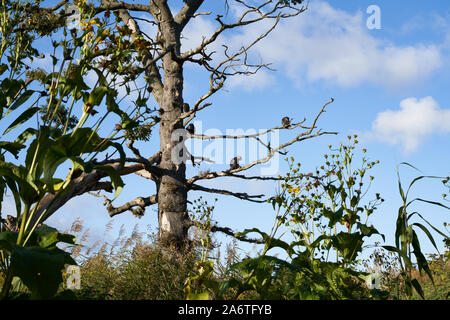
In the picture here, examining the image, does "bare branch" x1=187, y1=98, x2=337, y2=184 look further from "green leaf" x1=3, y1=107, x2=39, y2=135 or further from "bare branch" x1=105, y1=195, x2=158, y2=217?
"green leaf" x1=3, y1=107, x2=39, y2=135

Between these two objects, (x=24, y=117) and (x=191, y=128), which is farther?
(x=191, y=128)

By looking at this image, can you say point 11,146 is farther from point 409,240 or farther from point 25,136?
point 409,240

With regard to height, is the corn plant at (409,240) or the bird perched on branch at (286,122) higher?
the bird perched on branch at (286,122)

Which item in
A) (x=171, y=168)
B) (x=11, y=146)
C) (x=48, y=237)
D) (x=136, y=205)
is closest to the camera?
(x=48, y=237)

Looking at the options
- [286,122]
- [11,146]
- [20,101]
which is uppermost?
[286,122]

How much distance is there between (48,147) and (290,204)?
2.36 metres

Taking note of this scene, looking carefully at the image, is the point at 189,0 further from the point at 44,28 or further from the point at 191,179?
the point at 191,179

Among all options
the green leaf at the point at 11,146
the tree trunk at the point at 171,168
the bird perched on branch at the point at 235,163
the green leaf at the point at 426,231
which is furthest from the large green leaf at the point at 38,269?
the bird perched on branch at the point at 235,163

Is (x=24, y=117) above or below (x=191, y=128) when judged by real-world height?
below

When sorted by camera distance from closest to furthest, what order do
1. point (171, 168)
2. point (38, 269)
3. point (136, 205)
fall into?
point (38, 269) → point (171, 168) → point (136, 205)

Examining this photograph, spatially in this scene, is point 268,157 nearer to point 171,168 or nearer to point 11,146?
point 171,168

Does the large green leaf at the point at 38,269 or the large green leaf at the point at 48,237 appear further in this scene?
the large green leaf at the point at 48,237

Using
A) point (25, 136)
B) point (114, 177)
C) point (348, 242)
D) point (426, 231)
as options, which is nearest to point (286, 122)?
point (348, 242)

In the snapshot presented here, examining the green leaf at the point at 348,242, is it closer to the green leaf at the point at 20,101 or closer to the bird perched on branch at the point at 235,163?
the green leaf at the point at 20,101
